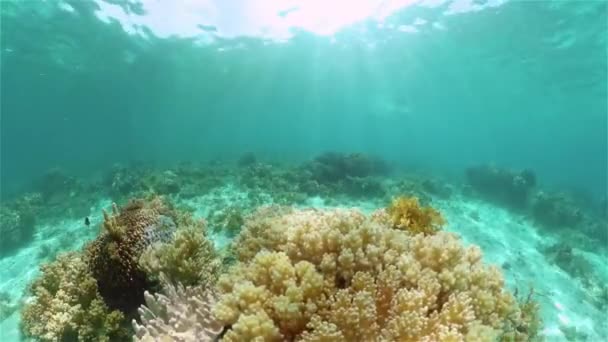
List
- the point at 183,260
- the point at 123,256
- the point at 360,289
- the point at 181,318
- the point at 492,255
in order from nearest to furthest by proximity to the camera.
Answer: the point at 360,289 → the point at 181,318 → the point at 183,260 → the point at 123,256 → the point at 492,255

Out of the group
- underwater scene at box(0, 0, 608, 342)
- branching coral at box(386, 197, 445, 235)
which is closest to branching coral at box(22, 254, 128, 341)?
underwater scene at box(0, 0, 608, 342)

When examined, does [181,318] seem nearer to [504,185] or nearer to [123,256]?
[123,256]

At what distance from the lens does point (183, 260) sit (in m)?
4.34

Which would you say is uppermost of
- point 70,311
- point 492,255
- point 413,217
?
point 413,217

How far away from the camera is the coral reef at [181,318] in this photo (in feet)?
10.6

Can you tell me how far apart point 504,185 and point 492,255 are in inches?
511

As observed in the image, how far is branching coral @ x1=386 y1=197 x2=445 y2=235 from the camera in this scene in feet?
14.3

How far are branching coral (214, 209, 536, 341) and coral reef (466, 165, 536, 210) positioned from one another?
20931 mm

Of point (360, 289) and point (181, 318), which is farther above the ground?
point (360, 289)

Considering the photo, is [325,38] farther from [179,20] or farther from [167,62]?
[167,62]

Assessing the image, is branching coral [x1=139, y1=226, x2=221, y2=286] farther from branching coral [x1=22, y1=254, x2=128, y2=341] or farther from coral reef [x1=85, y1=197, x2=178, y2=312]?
branching coral [x1=22, y1=254, x2=128, y2=341]

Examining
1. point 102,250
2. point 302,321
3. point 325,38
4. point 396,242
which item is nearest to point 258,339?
point 302,321

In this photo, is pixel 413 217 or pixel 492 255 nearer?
pixel 413 217

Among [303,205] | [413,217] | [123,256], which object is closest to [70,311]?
[123,256]
